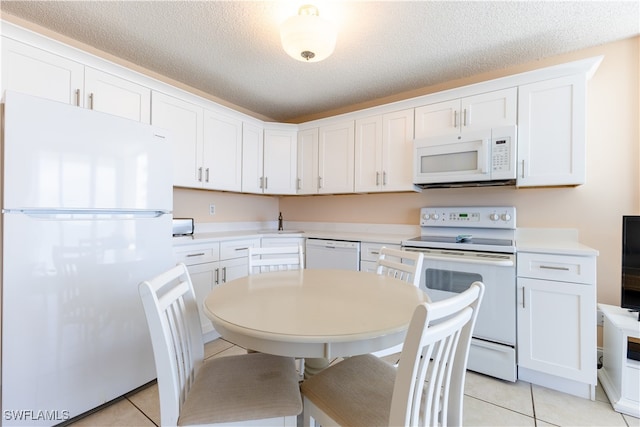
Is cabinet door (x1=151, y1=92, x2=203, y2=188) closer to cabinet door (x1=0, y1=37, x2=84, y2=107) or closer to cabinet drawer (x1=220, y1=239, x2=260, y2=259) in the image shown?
cabinet door (x1=0, y1=37, x2=84, y2=107)

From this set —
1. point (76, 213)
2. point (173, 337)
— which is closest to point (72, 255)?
point (76, 213)

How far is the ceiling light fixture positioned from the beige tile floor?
7.23 ft

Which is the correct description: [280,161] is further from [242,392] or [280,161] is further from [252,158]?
[242,392]

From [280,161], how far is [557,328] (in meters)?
2.88

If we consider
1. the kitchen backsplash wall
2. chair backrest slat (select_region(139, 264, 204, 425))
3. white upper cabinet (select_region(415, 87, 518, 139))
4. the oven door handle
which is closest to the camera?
chair backrest slat (select_region(139, 264, 204, 425))

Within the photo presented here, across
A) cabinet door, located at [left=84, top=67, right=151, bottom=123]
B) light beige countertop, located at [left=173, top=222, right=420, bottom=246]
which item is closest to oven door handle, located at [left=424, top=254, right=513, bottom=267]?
light beige countertop, located at [left=173, top=222, right=420, bottom=246]

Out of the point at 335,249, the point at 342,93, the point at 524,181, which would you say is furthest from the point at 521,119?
the point at 335,249

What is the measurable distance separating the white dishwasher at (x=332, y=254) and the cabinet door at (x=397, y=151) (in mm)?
696

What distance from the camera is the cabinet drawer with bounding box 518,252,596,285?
69.9 inches

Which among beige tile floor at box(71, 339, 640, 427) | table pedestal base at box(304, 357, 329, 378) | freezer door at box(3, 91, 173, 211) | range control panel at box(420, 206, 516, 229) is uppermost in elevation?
freezer door at box(3, 91, 173, 211)

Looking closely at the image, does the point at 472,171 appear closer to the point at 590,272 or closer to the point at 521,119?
the point at 521,119

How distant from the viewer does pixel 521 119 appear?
218 centimetres

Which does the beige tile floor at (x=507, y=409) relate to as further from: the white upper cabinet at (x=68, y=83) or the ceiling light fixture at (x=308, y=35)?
the ceiling light fixture at (x=308, y=35)

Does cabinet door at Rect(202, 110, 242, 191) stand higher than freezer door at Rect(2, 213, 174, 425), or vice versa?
cabinet door at Rect(202, 110, 242, 191)
